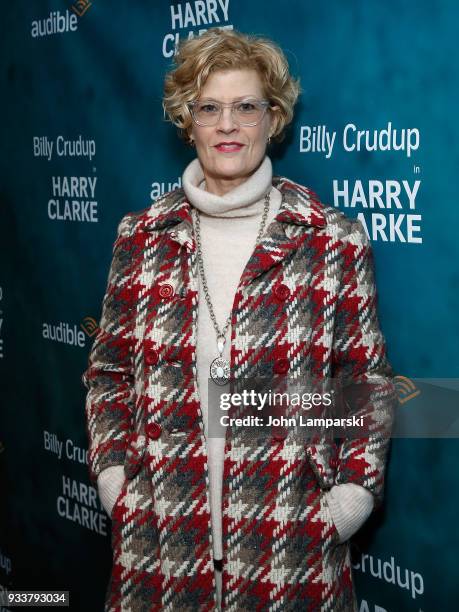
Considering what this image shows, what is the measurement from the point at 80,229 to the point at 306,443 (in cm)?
138

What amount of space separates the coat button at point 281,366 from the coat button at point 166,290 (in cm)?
30

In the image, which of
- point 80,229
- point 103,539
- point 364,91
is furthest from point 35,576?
point 364,91

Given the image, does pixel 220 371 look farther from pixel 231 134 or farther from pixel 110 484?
pixel 231 134

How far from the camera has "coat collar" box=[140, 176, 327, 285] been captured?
74.0 inches

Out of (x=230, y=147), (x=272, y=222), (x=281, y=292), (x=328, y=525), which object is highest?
(x=230, y=147)

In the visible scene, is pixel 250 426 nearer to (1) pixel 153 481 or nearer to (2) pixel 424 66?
(1) pixel 153 481

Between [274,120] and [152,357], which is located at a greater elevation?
[274,120]

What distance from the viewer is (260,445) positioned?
187 cm

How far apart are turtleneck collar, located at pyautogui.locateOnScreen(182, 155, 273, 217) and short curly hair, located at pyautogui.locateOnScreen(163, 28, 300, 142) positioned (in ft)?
0.49

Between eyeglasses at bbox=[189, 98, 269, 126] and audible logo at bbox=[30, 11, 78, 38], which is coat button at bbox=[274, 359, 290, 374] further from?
audible logo at bbox=[30, 11, 78, 38]

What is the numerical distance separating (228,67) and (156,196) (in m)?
0.71

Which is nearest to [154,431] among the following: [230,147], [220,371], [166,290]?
[220,371]

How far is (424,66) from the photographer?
1.88 meters

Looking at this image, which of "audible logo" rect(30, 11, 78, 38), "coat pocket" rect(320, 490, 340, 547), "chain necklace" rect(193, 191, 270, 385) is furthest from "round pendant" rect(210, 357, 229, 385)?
"audible logo" rect(30, 11, 78, 38)
